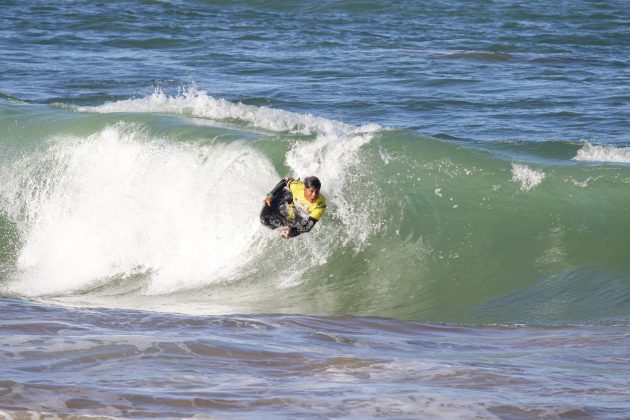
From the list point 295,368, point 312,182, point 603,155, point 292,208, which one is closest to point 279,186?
point 292,208

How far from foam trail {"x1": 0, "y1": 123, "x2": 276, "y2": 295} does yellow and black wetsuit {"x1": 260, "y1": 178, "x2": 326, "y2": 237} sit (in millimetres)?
1264

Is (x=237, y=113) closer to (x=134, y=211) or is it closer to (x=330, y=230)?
(x=134, y=211)

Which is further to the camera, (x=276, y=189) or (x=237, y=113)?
(x=237, y=113)

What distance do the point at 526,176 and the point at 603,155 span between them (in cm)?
218

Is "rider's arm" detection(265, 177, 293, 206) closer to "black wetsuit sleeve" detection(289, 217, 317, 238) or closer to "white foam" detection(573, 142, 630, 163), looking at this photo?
"black wetsuit sleeve" detection(289, 217, 317, 238)

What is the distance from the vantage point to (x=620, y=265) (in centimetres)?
1162

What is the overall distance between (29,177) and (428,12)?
19715 millimetres

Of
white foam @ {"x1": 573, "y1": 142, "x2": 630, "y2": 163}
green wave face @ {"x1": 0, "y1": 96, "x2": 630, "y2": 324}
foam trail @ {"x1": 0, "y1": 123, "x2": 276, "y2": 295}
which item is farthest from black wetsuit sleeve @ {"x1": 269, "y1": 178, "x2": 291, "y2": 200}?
white foam @ {"x1": 573, "y1": 142, "x2": 630, "y2": 163}

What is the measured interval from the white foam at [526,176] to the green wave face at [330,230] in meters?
0.02

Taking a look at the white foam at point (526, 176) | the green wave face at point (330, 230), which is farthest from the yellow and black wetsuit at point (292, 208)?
the white foam at point (526, 176)

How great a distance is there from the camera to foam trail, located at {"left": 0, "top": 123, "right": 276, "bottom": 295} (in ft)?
40.9

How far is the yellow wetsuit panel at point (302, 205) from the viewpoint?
10961 millimetres

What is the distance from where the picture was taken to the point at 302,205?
1104 centimetres

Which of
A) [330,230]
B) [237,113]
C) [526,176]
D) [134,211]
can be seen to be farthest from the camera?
[237,113]
